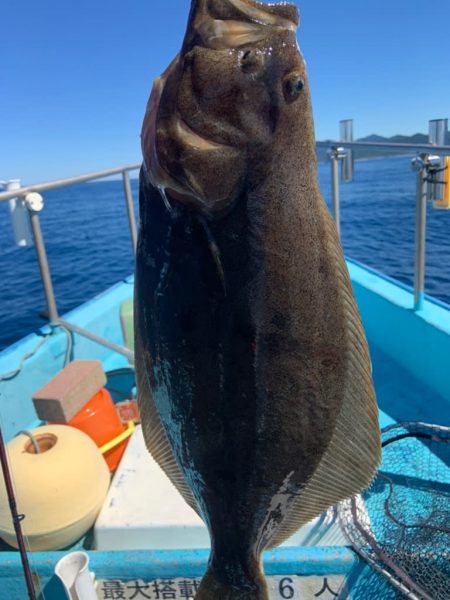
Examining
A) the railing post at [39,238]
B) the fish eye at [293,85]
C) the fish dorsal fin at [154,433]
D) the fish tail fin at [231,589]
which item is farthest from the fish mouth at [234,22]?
the railing post at [39,238]

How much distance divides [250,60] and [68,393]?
340cm

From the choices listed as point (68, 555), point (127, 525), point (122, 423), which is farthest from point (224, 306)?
point (122, 423)

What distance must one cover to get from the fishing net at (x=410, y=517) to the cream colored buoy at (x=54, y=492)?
5.49 feet

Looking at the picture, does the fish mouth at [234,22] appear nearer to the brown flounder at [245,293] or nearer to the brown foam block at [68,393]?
the brown flounder at [245,293]

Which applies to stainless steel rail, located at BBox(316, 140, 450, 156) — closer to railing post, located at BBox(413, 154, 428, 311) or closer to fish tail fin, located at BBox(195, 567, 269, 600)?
railing post, located at BBox(413, 154, 428, 311)

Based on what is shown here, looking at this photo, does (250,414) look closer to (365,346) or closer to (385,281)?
(365,346)

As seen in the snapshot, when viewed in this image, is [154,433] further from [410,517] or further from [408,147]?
[408,147]

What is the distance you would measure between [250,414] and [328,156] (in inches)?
193

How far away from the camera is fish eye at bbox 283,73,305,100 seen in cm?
138

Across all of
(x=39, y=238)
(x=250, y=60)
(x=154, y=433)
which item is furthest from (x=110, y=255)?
(x=250, y=60)

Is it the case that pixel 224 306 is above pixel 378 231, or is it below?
above

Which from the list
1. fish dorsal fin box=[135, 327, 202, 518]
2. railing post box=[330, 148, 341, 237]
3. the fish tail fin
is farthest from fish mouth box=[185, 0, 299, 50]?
railing post box=[330, 148, 341, 237]

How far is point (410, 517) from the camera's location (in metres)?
3.20

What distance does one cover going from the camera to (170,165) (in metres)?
1.37
